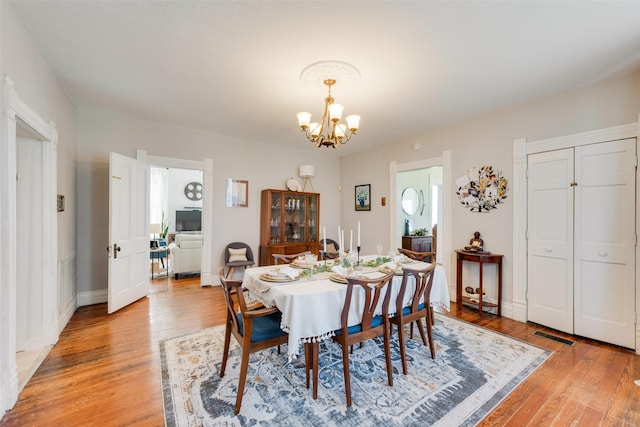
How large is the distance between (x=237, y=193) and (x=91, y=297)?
97.2 inches

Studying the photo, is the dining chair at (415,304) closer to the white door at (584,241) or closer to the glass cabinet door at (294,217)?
the white door at (584,241)

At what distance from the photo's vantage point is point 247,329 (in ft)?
5.90

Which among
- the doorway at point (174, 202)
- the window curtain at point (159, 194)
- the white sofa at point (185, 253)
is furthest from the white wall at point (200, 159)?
the window curtain at point (159, 194)

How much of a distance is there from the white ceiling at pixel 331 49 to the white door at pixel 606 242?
0.79 m

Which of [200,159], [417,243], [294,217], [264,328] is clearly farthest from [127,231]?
[417,243]

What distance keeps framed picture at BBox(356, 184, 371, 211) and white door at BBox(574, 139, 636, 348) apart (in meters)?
3.08

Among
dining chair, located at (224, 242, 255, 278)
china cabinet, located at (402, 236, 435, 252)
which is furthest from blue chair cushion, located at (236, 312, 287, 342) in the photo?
china cabinet, located at (402, 236, 435, 252)

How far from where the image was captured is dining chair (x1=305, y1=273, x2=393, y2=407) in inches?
72.5

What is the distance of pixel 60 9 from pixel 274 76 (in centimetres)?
150

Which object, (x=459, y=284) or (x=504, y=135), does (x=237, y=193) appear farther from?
(x=504, y=135)

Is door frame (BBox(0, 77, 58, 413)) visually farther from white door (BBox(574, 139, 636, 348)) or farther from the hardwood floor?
white door (BBox(574, 139, 636, 348))

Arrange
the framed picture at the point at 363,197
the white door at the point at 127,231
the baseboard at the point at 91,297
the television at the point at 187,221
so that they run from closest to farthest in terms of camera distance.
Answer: the white door at the point at 127,231 < the baseboard at the point at 91,297 < the framed picture at the point at 363,197 < the television at the point at 187,221

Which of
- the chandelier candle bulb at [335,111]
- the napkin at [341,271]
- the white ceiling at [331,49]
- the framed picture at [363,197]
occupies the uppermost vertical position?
the white ceiling at [331,49]

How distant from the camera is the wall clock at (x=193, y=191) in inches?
328
